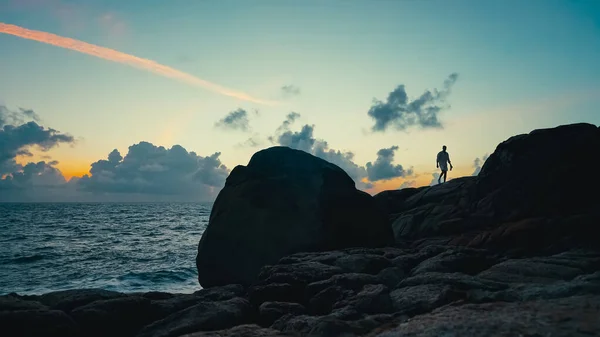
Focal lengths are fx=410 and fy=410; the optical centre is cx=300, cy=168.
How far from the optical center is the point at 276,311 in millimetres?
8609

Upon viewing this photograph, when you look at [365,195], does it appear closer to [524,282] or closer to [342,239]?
[342,239]

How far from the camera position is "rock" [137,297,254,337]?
26.2 ft

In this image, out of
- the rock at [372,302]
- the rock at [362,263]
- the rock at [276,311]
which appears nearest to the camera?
the rock at [372,302]

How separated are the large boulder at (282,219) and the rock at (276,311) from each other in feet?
24.8

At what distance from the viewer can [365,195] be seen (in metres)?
19.2

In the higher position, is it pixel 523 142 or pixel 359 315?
pixel 523 142

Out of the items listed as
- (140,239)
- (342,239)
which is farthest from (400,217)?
(140,239)

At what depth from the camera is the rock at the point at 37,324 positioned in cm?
827

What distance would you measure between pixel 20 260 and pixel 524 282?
115ft

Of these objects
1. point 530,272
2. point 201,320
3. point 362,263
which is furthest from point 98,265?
point 530,272

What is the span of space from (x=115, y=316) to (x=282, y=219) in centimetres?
850

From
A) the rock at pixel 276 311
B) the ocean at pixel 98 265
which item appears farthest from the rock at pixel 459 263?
the ocean at pixel 98 265

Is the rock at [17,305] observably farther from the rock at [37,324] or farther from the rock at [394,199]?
the rock at [394,199]

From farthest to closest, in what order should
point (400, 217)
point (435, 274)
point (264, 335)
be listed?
point (400, 217) < point (435, 274) < point (264, 335)
